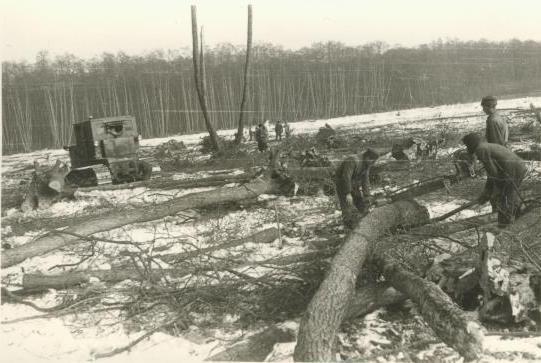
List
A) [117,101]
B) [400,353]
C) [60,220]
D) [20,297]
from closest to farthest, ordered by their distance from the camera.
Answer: [400,353] < [20,297] < [60,220] < [117,101]

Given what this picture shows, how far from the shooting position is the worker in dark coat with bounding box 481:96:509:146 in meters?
6.11

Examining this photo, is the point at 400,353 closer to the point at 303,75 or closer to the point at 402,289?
the point at 402,289

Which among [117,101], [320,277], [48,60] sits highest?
[48,60]

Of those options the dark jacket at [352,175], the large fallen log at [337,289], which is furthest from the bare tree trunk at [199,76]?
the large fallen log at [337,289]

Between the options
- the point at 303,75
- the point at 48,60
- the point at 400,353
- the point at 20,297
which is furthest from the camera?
the point at 303,75

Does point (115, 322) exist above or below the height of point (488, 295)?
below

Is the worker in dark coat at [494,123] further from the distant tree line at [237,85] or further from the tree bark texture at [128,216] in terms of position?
the distant tree line at [237,85]

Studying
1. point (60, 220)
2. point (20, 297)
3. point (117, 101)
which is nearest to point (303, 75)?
point (117, 101)

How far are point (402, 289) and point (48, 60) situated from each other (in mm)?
32604

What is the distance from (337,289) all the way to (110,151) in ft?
32.0

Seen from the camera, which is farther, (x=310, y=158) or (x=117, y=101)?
(x=117, y=101)

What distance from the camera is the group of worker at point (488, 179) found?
4961 mm

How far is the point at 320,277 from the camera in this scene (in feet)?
13.6

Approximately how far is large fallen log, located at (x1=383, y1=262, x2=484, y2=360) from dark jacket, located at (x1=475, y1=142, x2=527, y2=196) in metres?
1.99
